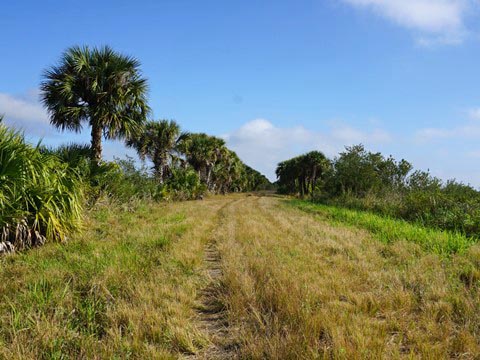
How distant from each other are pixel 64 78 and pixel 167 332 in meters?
16.2

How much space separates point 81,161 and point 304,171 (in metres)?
57.2

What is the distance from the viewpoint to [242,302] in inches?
169

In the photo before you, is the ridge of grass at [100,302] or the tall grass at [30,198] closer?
the ridge of grass at [100,302]

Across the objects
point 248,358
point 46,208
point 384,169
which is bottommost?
point 248,358

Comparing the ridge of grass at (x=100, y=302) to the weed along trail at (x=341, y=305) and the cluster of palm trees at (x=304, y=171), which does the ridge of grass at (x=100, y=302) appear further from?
the cluster of palm trees at (x=304, y=171)

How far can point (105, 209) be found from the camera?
45.1 ft

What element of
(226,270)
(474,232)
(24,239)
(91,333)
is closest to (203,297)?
(226,270)

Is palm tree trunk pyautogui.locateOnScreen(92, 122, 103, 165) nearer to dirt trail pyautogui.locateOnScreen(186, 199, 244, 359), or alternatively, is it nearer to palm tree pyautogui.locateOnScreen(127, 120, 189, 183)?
dirt trail pyautogui.locateOnScreen(186, 199, 244, 359)

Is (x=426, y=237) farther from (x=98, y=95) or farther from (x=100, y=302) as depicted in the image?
(x=98, y=95)

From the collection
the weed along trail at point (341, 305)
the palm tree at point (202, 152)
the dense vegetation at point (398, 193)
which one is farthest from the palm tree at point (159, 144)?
the weed along trail at point (341, 305)

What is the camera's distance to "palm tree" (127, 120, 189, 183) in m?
36.5

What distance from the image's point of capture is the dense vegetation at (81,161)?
7797mm

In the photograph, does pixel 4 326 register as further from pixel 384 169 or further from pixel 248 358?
pixel 384 169

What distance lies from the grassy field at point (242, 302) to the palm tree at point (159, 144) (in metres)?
30.0
